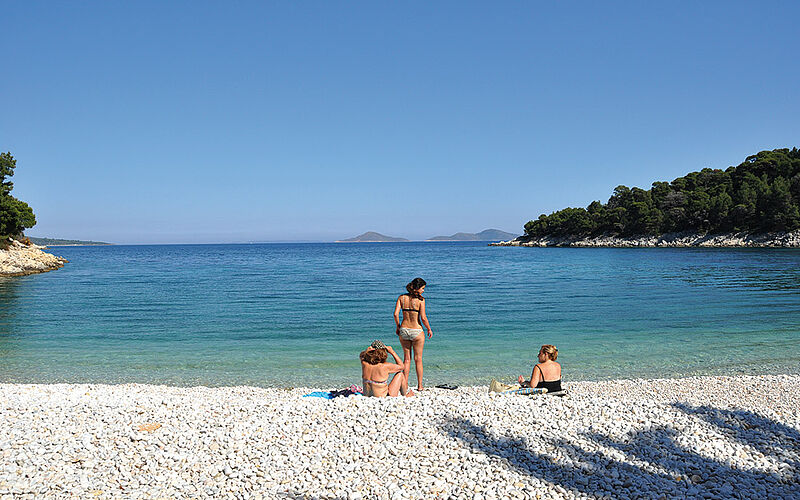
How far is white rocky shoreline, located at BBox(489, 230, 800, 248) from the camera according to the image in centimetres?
8544

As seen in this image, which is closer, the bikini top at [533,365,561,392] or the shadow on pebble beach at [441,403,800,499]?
the shadow on pebble beach at [441,403,800,499]

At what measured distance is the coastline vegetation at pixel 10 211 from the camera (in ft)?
168

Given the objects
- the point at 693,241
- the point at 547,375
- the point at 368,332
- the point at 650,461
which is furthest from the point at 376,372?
the point at 693,241

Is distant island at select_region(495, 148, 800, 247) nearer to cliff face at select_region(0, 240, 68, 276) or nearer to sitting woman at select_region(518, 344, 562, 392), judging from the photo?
sitting woman at select_region(518, 344, 562, 392)

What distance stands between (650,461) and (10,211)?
61.7 meters

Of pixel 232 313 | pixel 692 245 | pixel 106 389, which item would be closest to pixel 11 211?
pixel 232 313

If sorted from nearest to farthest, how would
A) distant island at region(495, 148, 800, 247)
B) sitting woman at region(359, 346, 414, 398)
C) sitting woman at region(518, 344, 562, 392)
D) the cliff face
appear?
sitting woman at region(359, 346, 414, 398) → sitting woman at region(518, 344, 562, 392) → the cliff face → distant island at region(495, 148, 800, 247)

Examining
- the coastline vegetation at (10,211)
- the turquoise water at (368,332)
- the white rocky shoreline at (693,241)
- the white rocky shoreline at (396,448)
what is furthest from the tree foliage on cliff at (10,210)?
the white rocky shoreline at (693,241)

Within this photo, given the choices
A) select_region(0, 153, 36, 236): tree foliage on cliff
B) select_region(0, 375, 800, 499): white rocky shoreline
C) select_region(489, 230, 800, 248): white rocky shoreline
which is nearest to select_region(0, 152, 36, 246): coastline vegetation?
select_region(0, 153, 36, 236): tree foliage on cliff

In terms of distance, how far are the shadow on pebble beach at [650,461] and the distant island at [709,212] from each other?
94.9 metres

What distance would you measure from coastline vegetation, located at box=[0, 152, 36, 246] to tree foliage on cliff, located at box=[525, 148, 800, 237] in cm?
10348

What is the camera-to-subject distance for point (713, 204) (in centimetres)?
9681

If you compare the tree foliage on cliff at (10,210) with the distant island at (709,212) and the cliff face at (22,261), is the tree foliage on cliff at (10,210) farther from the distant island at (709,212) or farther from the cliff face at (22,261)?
the distant island at (709,212)

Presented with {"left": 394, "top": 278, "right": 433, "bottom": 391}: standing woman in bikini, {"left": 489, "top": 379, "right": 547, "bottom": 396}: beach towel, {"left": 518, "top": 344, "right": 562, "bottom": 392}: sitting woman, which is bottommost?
{"left": 489, "top": 379, "right": 547, "bottom": 396}: beach towel
